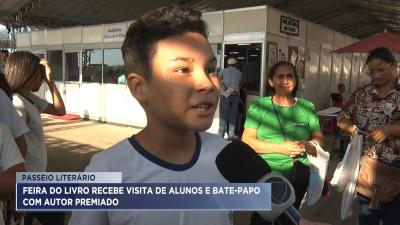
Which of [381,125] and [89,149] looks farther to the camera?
[89,149]

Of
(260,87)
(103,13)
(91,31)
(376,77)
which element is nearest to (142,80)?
(376,77)

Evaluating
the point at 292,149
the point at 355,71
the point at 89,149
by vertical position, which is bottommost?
the point at 89,149

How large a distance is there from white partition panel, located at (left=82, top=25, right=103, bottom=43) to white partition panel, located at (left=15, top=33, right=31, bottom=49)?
10.5 ft

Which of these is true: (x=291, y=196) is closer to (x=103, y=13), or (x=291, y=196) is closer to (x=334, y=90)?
(x=334, y=90)

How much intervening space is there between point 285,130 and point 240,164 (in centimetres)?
175

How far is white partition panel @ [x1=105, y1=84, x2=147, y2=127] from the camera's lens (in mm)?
9992

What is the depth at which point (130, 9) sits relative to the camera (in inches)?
798

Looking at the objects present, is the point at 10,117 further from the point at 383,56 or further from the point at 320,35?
the point at 320,35

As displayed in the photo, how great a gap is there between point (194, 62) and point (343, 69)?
39.4 feet

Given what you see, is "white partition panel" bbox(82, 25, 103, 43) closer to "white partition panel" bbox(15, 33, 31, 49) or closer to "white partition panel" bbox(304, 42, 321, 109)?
"white partition panel" bbox(15, 33, 31, 49)

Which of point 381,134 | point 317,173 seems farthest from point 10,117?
point 381,134

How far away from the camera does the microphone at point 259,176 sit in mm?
875

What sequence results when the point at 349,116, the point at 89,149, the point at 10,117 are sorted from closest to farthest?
the point at 10,117 → the point at 349,116 → the point at 89,149

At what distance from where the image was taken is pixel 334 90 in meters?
11.4
